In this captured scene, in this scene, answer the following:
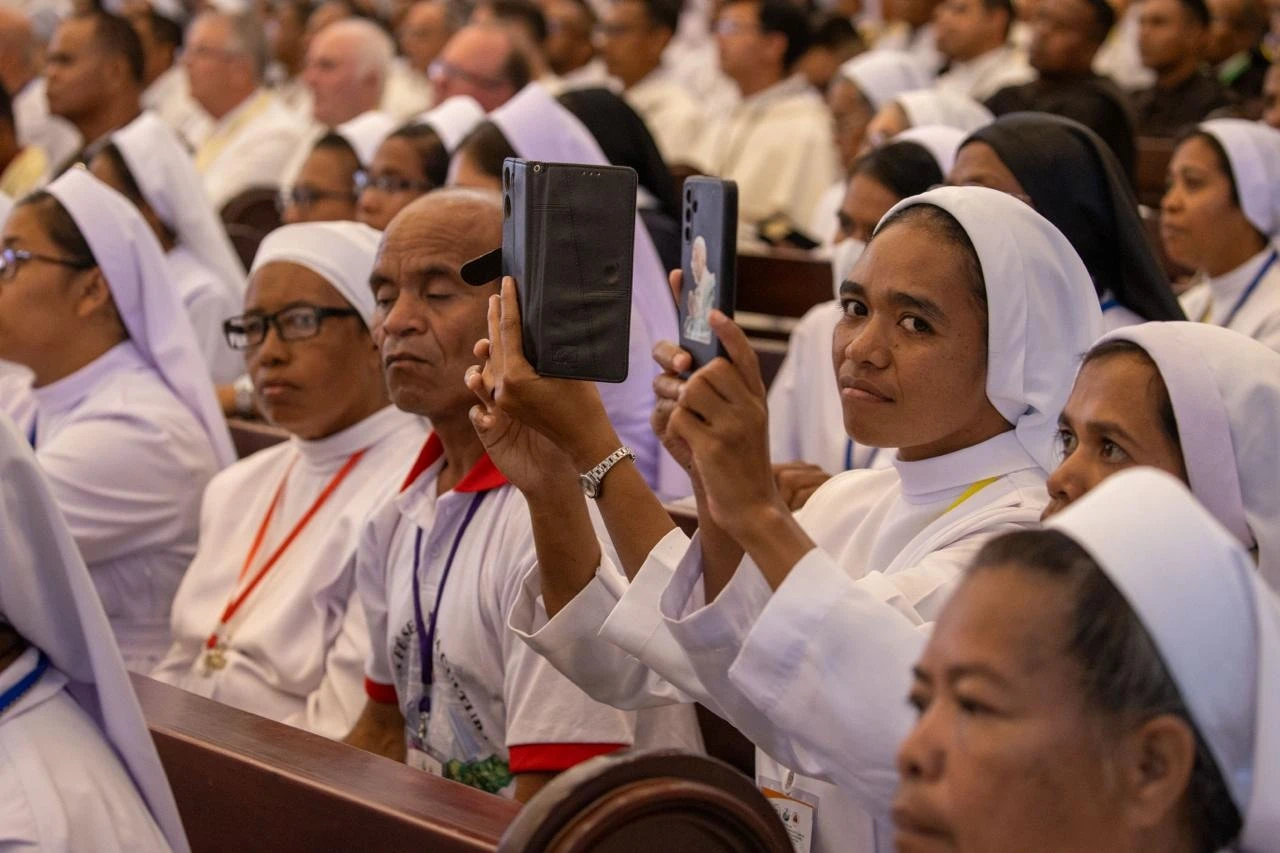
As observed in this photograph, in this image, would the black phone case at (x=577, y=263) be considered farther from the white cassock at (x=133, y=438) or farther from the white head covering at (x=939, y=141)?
the white head covering at (x=939, y=141)

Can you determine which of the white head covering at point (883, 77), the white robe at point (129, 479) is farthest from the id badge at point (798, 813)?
the white head covering at point (883, 77)

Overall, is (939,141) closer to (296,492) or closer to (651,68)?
(296,492)

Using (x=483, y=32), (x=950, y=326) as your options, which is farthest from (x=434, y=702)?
(x=483, y=32)

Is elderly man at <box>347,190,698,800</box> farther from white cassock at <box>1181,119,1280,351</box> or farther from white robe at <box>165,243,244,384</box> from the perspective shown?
white cassock at <box>1181,119,1280,351</box>

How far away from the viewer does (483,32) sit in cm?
738

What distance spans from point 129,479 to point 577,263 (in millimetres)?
2295

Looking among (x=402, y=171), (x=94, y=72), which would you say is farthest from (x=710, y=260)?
(x=94, y=72)

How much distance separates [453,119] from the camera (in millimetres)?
6383

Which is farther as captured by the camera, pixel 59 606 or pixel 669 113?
pixel 669 113

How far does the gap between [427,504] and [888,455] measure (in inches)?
51.2

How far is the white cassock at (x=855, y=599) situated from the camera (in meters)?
1.94

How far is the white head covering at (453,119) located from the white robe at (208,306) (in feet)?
3.19

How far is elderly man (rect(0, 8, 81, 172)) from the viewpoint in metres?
9.77

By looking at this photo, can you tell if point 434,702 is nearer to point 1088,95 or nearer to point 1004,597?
point 1004,597
